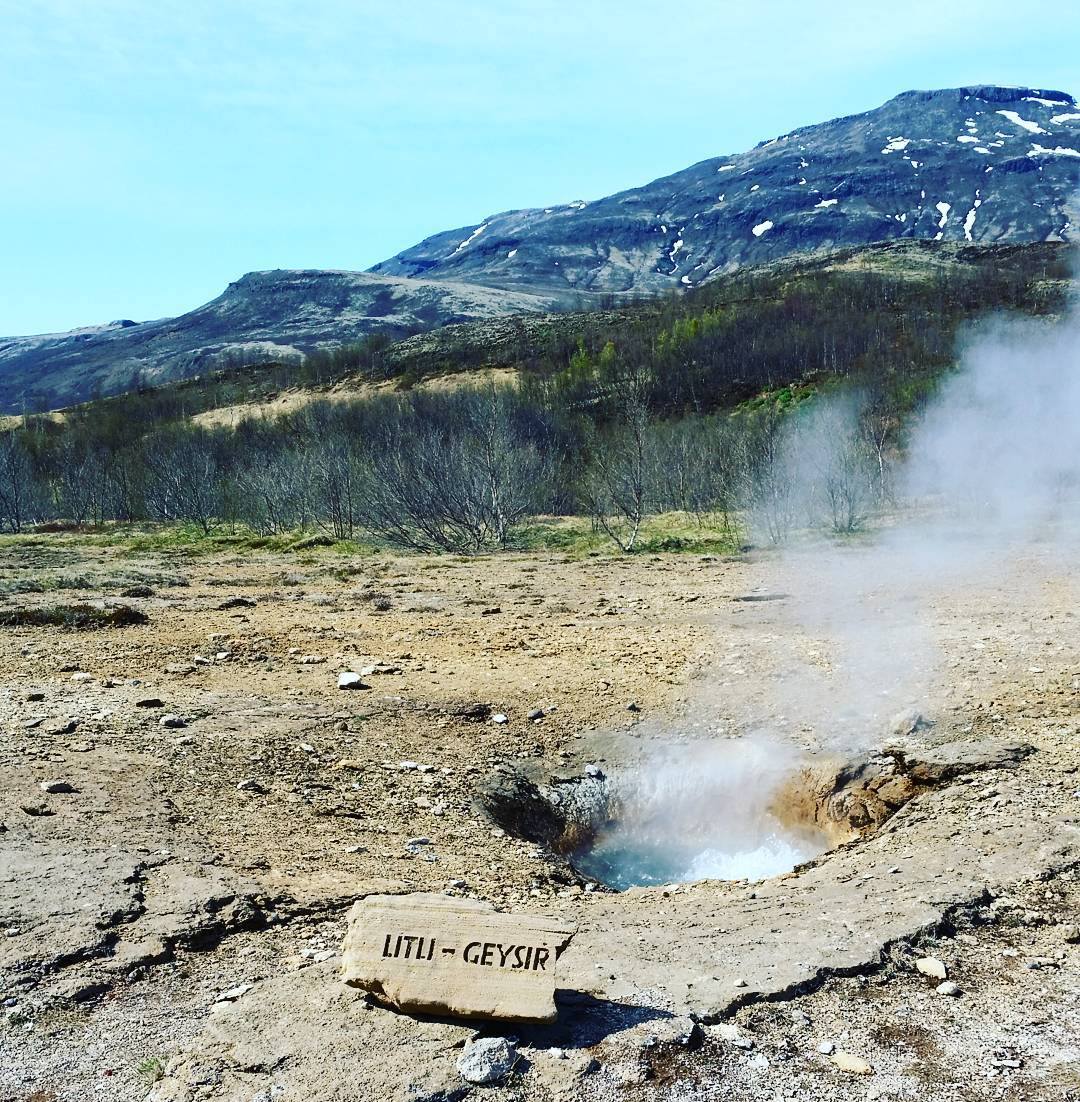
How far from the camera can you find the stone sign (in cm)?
370

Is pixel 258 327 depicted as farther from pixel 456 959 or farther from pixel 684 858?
pixel 456 959

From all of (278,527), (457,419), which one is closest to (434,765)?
(278,527)

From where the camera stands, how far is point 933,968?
13.9 feet

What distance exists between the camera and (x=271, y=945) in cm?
455

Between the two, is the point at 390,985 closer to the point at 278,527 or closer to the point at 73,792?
the point at 73,792

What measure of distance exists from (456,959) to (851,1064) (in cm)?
160

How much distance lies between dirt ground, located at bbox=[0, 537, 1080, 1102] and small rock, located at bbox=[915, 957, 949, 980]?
7 centimetres

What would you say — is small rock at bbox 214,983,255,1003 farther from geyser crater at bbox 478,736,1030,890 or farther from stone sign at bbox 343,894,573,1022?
geyser crater at bbox 478,736,1030,890

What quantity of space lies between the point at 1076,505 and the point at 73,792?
630 inches

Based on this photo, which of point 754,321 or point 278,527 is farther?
point 754,321

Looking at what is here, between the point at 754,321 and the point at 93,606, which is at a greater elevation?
the point at 754,321

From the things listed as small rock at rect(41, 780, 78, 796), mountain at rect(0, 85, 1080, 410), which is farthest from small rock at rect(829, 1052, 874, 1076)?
mountain at rect(0, 85, 1080, 410)

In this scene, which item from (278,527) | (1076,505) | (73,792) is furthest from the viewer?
(278,527)

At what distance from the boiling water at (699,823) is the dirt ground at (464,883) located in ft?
1.72
